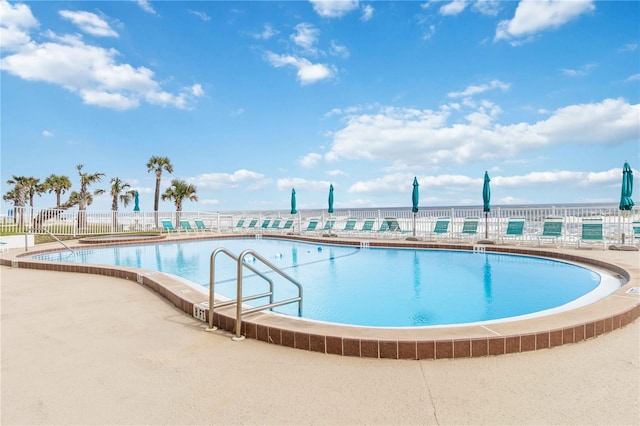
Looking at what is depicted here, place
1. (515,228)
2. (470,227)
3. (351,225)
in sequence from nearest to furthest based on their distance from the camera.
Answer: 1. (515,228)
2. (470,227)
3. (351,225)

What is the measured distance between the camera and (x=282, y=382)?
7.72ft

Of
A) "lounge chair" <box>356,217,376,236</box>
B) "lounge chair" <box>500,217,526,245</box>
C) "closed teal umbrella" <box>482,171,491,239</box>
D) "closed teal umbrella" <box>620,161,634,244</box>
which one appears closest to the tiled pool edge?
"closed teal umbrella" <box>620,161,634,244</box>

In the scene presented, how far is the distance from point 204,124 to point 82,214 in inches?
287

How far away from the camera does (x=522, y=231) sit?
1112 cm

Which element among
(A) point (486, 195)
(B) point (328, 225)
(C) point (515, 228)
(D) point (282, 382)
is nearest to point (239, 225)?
(B) point (328, 225)

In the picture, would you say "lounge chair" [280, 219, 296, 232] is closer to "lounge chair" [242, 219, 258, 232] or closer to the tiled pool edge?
"lounge chair" [242, 219, 258, 232]

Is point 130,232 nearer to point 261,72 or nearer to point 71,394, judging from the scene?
point 261,72

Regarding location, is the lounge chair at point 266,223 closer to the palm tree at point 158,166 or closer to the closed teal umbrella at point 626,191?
the palm tree at point 158,166

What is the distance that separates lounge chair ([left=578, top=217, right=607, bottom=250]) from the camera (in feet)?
31.6

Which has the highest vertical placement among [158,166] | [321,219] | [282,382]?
[158,166]

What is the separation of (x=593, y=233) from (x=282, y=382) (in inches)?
423

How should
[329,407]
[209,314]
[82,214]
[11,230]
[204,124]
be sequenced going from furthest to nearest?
[204,124] < [82,214] < [11,230] < [209,314] < [329,407]

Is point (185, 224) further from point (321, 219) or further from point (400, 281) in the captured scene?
point (400, 281)

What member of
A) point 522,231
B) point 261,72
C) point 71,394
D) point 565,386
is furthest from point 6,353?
point 261,72
